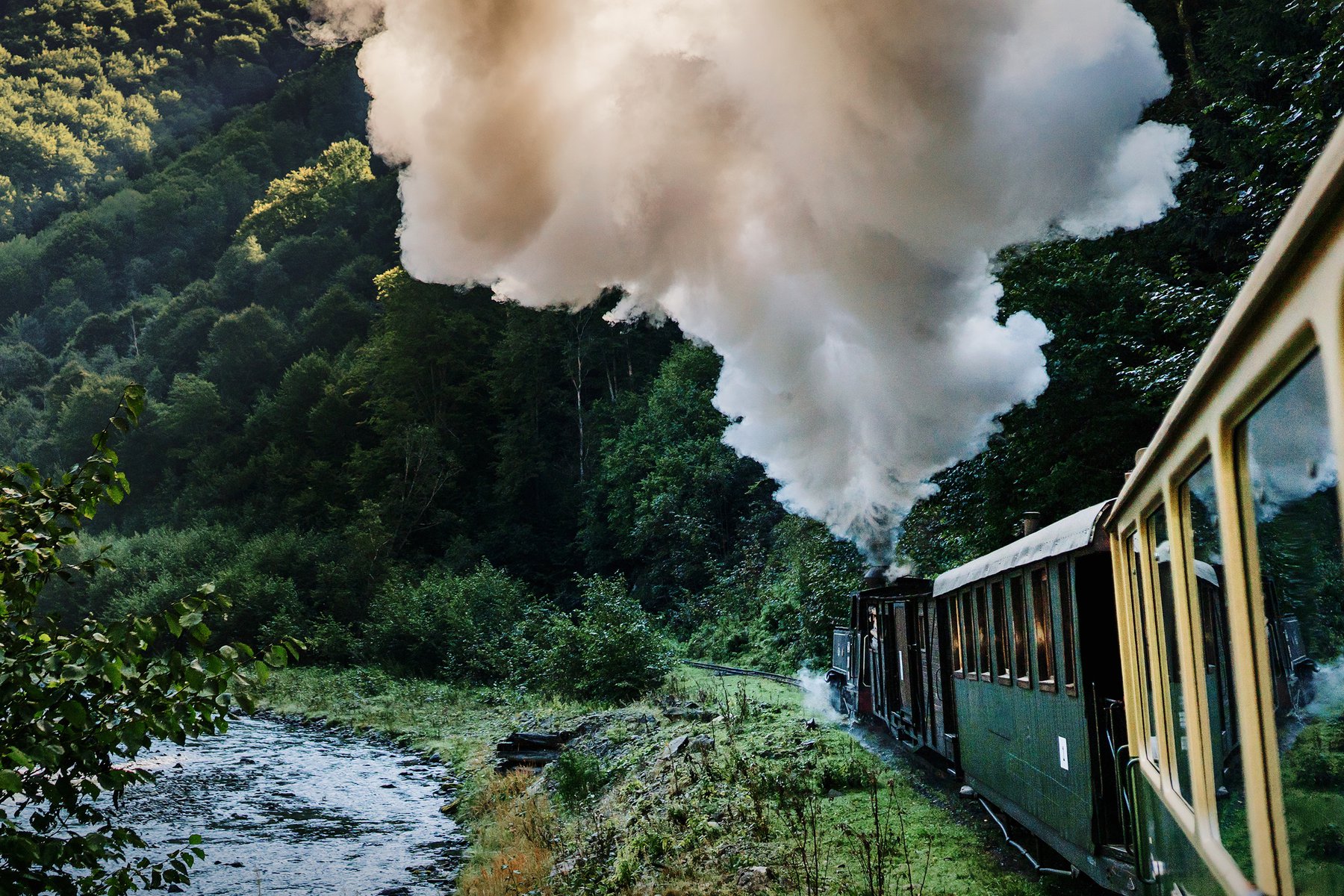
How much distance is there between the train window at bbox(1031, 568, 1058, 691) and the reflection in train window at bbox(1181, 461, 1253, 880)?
471 cm

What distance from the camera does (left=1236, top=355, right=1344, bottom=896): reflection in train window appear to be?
1543mm

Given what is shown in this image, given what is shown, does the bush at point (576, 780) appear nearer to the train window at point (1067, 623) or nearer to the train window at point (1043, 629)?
the train window at point (1043, 629)

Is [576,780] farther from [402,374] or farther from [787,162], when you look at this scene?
[402,374]

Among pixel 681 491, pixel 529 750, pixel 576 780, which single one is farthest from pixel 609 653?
pixel 681 491

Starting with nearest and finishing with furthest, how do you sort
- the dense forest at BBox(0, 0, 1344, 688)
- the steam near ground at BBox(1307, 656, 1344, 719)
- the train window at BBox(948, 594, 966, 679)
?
the steam near ground at BBox(1307, 656, 1344, 719)
the train window at BBox(948, 594, 966, 679)
the dense forest at BBox(0, 0, 1344, 688)

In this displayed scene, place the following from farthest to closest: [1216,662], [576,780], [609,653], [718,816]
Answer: [609,653], [576,780], [718,816], [1216,662]

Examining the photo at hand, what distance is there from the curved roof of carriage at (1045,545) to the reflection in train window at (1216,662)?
3.63 metres

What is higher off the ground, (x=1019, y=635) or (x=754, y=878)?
(x=1019, y=635)

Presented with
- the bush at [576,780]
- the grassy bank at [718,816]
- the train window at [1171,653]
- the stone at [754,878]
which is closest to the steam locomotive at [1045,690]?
the train window at [1171,653]

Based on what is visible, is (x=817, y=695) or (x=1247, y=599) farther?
(x=817, y=695)

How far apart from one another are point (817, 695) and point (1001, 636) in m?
13.0

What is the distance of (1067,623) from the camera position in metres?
6.91

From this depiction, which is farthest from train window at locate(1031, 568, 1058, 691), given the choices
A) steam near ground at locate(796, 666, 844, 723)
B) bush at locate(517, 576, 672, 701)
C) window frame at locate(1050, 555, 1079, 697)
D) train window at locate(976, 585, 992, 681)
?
bush at locate(517, 576, 672, 701)

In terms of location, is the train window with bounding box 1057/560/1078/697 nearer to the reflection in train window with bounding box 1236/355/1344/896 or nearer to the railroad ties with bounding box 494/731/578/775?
the reflection in train window with bounding box 1236/355/1344/896
